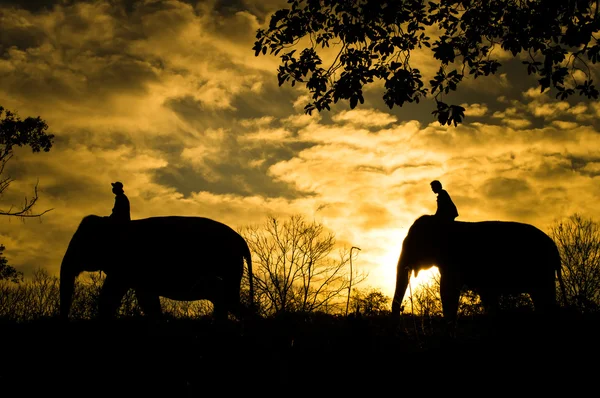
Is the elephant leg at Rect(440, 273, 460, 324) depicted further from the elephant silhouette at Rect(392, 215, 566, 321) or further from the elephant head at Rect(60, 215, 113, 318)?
the elephant head at Rect(60, 215, 113, 318)

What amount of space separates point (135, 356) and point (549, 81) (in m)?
6.99

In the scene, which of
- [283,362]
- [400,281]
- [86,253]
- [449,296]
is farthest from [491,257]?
[86,253]

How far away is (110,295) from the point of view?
12.7m

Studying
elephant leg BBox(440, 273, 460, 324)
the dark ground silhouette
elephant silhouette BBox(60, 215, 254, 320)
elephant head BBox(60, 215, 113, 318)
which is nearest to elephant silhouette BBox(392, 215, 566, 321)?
elephant leg BBox(440, 273, 460, 324)

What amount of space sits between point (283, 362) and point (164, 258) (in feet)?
28.3

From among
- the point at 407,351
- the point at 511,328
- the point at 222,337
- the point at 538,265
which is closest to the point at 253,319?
the point at 222,337

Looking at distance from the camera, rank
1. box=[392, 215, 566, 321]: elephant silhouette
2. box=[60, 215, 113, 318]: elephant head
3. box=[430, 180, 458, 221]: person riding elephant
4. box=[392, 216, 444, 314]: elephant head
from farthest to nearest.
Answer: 1. box=[60, 215, 113, 318]: elephant head
2. box=[392, 216, 444, 314]: elephant head
3. box=[392, 215, 566, 321]: elephant silhouette
4. box=[430, 180, 458, 221]: person riding elephant

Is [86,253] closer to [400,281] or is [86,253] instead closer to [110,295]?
[110,295]

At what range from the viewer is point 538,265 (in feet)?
43.3

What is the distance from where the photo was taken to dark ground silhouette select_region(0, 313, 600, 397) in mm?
4895

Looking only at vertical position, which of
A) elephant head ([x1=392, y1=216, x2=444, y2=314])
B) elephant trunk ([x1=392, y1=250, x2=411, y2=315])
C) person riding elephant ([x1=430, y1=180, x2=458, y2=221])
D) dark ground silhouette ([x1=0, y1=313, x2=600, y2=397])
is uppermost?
person riding elephant ([x1=430, y1=180, x2=458, y2=221])

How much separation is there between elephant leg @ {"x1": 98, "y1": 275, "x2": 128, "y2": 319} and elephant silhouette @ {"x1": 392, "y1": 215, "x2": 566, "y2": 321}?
22.6 feet

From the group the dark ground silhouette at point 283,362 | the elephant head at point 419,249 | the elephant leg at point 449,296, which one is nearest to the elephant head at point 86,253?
the dark ground silhouette at point 283,362

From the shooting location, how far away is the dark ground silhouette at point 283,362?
4.89m
